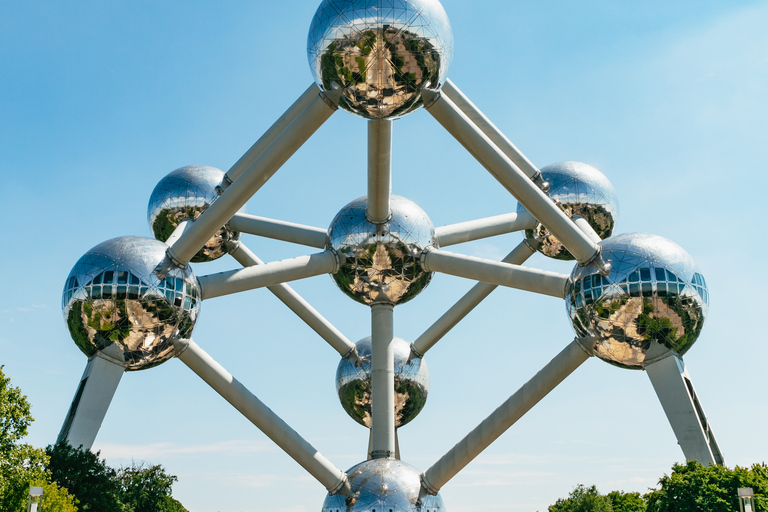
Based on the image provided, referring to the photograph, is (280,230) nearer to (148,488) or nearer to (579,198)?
(579,198)

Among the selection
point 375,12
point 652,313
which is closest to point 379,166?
point 375,12

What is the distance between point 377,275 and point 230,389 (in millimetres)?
4198

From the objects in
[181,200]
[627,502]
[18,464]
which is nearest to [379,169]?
[181,200]

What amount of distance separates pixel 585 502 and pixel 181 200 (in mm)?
28400

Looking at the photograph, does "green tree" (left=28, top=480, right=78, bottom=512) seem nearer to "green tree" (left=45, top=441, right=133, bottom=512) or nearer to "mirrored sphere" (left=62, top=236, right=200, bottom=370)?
"green tree" (left=45, top=441, right=133, bottom=512)

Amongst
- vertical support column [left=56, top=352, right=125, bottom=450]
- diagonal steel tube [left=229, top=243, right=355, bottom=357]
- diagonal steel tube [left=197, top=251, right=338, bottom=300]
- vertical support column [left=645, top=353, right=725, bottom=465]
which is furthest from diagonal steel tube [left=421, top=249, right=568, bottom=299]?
vertical support column [left=56, top=352, right=125, bottom=450]

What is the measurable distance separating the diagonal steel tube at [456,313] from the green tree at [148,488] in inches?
475

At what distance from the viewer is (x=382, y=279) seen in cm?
1652

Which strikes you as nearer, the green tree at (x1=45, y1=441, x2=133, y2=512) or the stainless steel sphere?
the green tree at (x1=45, y1=441, x2=133, y2=512)

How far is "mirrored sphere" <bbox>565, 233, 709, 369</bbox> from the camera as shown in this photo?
12898mm

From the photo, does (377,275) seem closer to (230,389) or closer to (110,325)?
(230,389)

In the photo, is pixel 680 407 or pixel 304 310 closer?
pixel 680 407

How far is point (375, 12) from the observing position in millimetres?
12078

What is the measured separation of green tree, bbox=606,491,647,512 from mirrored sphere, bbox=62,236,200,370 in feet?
109
